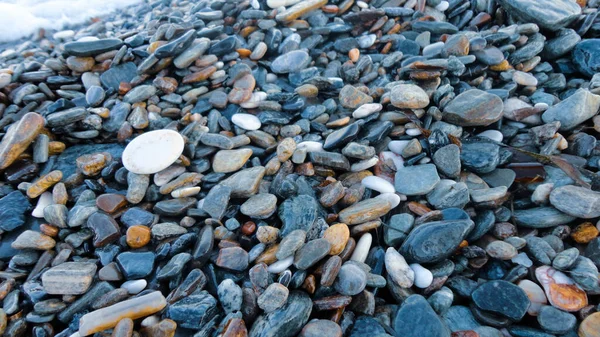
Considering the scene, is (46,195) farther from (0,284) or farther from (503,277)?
(503,277)

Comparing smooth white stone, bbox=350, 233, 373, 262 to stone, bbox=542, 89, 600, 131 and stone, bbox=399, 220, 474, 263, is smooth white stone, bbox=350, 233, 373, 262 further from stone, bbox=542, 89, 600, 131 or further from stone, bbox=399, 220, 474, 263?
stone, bbox=542, 89, 600, 131

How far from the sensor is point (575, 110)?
1938 mm

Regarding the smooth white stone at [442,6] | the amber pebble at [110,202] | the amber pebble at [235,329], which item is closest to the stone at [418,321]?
the amber pebble at [235,329]

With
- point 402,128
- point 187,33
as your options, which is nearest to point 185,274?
point 402,128

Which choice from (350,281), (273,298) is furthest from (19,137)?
(350,281)

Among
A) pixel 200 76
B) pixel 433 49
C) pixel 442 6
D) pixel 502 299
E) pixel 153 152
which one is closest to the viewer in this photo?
pixel 502 299

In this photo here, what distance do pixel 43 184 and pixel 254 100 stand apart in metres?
1.11

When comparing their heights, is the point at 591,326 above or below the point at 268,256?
below

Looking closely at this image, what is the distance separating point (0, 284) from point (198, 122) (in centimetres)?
108

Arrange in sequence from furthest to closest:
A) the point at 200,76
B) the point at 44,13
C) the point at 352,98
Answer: the point at 44,13 < the point at 200,76 < the point at 352,98

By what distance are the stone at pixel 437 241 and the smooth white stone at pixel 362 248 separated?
0.15 metres

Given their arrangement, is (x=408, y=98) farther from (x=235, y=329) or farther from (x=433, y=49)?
(x=235, y=329)

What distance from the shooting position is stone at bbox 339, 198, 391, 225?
1634 mm

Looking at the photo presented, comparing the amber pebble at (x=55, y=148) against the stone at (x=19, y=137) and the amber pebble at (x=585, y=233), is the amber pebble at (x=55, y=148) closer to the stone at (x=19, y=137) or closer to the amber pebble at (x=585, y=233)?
the stone at (x=19, y=137)
